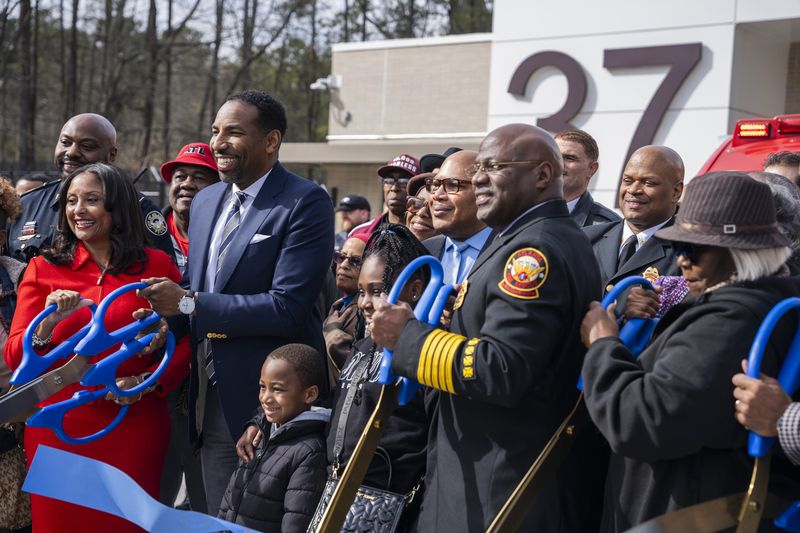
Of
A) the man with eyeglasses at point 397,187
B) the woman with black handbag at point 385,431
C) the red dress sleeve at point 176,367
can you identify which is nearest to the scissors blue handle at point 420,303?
the woman with black handbag at point 385,431

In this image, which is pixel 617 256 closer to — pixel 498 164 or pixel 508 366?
pixel 498 164

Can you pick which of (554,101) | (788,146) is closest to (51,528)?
(788,146)

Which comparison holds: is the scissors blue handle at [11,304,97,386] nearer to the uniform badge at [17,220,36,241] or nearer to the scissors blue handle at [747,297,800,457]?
the uniform badge at [17,220,36,241]

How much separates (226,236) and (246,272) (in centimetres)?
22

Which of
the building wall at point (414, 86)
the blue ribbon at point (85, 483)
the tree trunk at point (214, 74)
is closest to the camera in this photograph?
the blue ribbon at point (85, 483)

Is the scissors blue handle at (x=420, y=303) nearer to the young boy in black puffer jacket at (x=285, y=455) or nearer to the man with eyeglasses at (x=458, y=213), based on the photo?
the young boy in black puffer jacket at (x=285, y=455)

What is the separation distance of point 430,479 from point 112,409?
1.76 m

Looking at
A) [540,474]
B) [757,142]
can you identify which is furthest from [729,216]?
[757,142]

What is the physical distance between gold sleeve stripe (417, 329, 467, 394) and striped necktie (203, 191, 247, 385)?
61.8 inches

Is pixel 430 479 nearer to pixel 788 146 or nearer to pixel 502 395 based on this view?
pixel 502 395

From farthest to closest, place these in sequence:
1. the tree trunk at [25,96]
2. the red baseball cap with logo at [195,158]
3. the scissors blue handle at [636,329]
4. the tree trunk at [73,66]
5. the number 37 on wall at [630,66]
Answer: the tree trunk at [73,66]
the tree trunk at [25,96]
the number 37 on wall at [630,66]
the red baseball cap with logo at [195,158]
the scissors blue handle at [636,329]

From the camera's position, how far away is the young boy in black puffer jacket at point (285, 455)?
3.62 m

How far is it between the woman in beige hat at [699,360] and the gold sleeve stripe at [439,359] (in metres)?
0.40

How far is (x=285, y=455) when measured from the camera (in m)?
3.71
